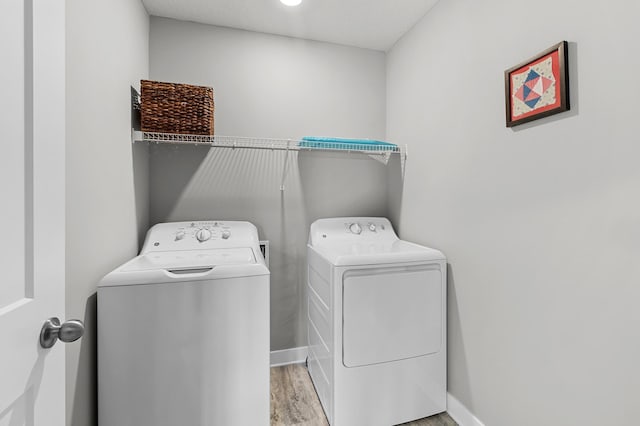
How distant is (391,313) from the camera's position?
1604mm

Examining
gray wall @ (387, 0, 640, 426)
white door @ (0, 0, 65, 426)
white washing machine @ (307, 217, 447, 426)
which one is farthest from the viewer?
white washing machine @ (307, 217, 447, 426)

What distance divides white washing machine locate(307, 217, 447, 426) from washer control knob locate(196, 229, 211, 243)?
27.8 inches

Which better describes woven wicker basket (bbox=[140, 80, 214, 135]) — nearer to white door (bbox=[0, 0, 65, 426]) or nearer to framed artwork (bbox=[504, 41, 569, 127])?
white door (bbox=[0, 0, 65, 426])

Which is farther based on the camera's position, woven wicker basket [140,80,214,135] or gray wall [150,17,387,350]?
gray wall [150,17,387,350]

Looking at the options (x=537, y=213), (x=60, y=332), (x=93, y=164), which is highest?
(x=93, y=164)

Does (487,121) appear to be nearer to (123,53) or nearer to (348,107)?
(348,107)

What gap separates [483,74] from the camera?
1.51m

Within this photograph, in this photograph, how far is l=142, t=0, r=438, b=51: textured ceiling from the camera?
6.11ft

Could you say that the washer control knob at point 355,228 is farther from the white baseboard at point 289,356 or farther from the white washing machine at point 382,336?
the white baseboard at point 289,356

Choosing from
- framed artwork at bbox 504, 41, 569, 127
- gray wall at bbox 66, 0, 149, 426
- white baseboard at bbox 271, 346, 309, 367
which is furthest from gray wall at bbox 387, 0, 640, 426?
gray wall at bbox 66, 0, 149, 426

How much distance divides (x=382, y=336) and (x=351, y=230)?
81cm

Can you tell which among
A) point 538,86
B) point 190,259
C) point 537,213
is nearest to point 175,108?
point 190,259

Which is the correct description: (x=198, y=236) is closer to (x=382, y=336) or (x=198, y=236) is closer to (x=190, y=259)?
(x=190, y=259)

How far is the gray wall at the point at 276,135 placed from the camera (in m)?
2.03
